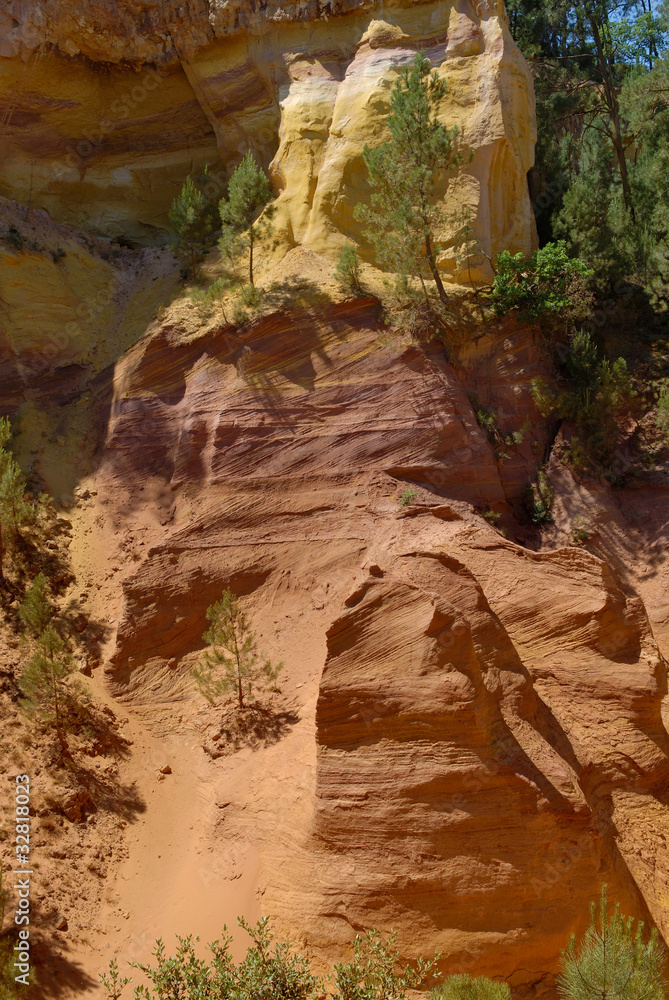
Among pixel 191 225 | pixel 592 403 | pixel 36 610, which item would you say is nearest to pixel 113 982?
pixel 36 610

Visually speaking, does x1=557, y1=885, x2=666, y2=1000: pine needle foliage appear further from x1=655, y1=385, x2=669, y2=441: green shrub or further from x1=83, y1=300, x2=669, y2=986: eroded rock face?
x1=655, y1=385, x2=669, y2=441: green shrub

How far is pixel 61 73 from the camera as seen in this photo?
1852 cm

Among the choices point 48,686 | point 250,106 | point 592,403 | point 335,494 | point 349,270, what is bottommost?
point 48,686

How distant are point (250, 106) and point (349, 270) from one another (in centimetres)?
633

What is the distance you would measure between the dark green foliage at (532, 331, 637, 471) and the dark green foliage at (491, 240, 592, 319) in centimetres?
112

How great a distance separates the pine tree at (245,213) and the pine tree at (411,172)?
2.10m

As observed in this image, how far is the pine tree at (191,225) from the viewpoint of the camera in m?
16.6

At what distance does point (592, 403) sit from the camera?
15.6 metres

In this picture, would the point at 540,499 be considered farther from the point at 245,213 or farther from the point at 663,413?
the point at 245,213

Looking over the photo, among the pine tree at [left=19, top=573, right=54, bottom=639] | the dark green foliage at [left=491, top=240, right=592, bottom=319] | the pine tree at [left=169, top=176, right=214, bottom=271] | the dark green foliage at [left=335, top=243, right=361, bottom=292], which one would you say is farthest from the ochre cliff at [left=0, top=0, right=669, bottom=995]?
the pine tree at [left=19, top=573, right=54, bottom=639]

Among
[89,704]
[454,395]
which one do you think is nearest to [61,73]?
[454,395]

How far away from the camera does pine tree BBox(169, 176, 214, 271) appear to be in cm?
1657

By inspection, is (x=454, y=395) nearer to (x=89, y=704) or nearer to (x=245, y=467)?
(x=245, y=467)

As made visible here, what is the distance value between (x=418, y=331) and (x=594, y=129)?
410 inches
